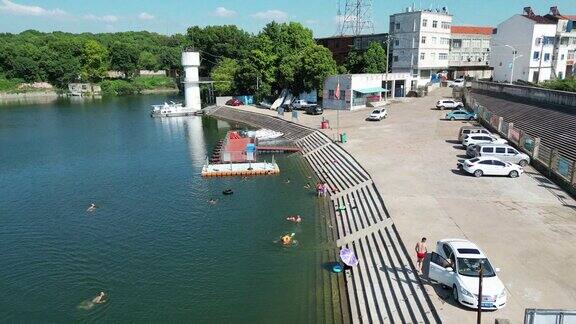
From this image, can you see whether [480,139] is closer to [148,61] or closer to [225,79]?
[225,79]

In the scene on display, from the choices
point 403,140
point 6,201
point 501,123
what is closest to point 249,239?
point 6,201

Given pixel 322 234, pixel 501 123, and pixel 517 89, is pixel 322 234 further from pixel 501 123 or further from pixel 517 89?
pixel 517 89

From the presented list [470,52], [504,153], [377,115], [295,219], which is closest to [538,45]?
[470,52]

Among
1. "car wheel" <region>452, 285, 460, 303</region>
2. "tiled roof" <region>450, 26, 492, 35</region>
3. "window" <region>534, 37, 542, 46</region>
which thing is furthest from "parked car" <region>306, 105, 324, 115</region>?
"car wheel" <region>452, 285, 460, 303</region>

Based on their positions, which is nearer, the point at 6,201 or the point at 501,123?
the point at 6,201

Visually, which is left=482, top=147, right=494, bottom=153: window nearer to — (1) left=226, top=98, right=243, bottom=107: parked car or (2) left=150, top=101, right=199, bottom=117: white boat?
(1) left=226, top=98, right=243, bottom=107: parked car

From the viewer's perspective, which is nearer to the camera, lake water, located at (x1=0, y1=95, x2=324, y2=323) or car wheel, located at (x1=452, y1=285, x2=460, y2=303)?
car wheel, located at (x1=452, y1=285, x2=460, y2=303)
